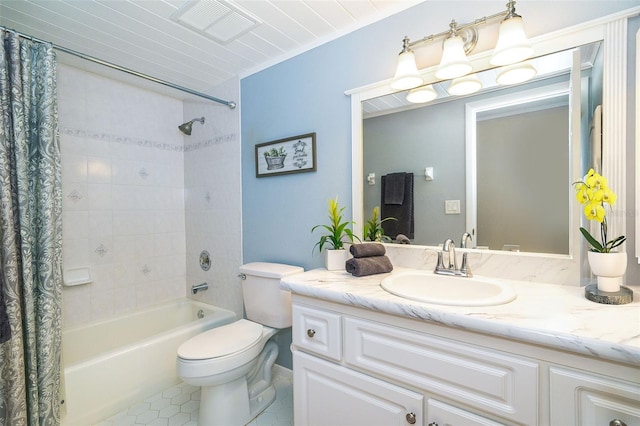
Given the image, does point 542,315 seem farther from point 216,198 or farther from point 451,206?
point 216,198

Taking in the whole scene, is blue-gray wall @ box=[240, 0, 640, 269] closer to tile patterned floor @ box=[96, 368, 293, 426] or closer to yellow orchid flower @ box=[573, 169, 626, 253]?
yellow orchid flower @ box=[573, 169, 626, 253]

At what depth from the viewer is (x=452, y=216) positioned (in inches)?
54.1

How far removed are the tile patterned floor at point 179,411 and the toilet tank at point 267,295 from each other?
0.46m

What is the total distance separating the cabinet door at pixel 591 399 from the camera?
2.20 feet

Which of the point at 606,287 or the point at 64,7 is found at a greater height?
the point at 64,7

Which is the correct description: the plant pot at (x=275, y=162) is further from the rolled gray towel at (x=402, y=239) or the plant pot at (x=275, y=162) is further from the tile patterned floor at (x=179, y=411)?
the tile patterned floor at (x=179, y=411)

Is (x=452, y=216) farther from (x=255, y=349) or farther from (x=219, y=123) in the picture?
(x=219, y=123)

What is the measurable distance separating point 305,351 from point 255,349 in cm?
45

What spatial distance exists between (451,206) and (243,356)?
1.27 meters

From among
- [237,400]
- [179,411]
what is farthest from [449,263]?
[179,411]

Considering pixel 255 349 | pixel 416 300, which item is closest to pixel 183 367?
pixel 255 349

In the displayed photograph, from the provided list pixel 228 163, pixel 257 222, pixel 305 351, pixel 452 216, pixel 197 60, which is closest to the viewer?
pixel 305 351

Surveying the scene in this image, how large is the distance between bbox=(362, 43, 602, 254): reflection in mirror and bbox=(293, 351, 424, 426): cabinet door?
2.29 feet

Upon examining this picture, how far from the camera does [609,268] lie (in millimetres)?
896
